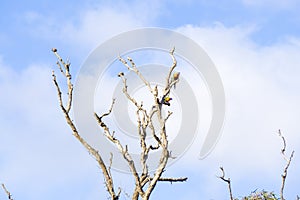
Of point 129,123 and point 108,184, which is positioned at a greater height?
point 129,123

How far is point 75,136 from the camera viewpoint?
14.2m

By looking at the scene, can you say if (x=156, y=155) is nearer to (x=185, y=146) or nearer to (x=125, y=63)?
(x=185, y=146)

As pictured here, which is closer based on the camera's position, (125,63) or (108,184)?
(108,184)

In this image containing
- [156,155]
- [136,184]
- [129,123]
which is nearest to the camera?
[136,184]

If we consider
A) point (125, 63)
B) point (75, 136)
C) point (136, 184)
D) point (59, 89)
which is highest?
point (125, 63)

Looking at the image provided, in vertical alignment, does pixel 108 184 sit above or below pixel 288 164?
below

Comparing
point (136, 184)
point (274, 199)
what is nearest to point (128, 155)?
point (136, 184)

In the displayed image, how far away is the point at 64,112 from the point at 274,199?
9788 millimetres

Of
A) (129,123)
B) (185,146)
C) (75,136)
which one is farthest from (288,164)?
(75,136)

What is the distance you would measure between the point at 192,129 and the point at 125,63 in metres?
2.98

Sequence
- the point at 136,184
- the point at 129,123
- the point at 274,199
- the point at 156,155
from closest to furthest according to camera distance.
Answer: the point at 136,184
the point at 156,155
the point at 129,123
the point at 274,199

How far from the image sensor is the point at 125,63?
15211mm

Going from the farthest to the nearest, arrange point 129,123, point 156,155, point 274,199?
point 274,199 < point 129,123 < point 156,155

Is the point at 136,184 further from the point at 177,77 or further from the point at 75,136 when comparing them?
the point at 177,77
